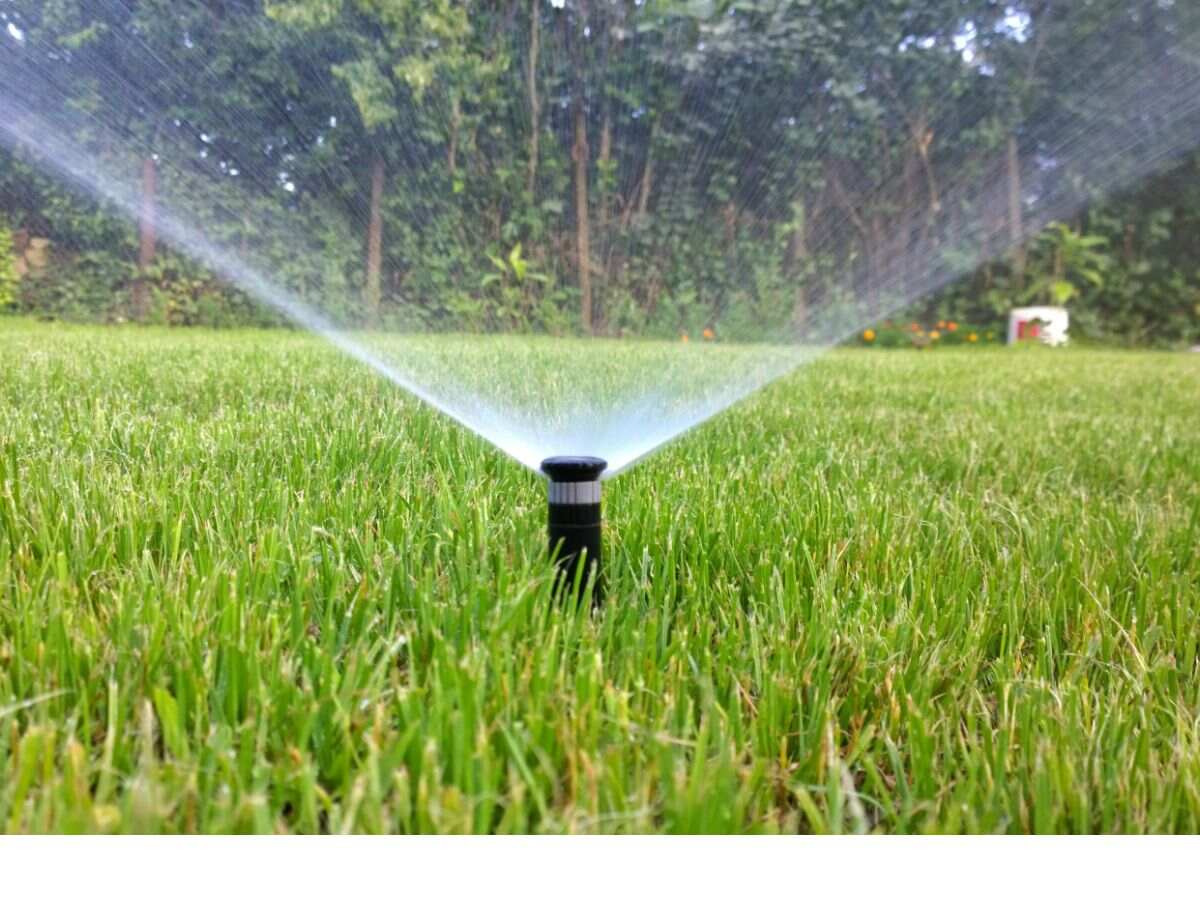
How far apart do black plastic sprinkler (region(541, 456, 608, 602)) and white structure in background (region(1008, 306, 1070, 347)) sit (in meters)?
9.68

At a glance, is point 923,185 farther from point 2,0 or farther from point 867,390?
point 2,0

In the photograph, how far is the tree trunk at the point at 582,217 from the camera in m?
4.14

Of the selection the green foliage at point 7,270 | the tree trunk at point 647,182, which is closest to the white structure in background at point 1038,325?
the tree trunk at point 647,182

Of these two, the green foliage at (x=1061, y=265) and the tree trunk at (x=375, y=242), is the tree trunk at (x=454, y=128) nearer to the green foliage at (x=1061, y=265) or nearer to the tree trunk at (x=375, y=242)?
the tree trunk at (x=375, y=242)

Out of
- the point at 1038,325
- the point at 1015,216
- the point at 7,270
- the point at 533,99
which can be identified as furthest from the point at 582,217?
the point at 1038,325

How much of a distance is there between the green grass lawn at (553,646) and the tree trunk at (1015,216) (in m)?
4.87

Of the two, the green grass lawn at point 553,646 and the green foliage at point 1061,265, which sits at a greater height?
the green foliage at point 1061,265

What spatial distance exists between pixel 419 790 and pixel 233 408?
2000mm

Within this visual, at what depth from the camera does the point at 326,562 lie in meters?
1.20

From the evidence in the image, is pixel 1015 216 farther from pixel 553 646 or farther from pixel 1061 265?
pixel 553 646

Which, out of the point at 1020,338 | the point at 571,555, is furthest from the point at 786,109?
the point at 1020,338

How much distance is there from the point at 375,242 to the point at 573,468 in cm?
283

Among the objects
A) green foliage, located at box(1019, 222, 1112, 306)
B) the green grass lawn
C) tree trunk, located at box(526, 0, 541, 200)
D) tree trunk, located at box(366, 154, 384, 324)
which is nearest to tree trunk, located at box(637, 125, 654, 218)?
tree trunk, located at box(526, 0, 541, 200)
